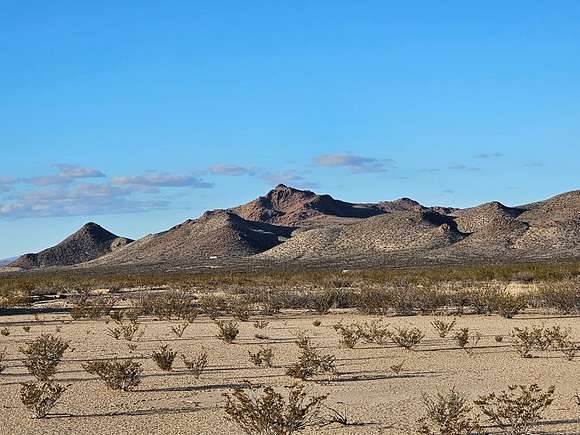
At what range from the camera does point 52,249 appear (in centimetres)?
17175

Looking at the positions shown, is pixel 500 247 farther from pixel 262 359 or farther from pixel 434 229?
pixel 262 359

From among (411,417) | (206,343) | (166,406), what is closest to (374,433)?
(411,417)

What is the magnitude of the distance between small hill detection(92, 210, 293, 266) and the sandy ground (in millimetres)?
101190

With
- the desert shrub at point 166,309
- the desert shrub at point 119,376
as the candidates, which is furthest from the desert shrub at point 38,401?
the desert shrub at point 166,309

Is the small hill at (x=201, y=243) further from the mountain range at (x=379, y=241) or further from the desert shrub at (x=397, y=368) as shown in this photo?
the desert shrub at (x=397, y=368)

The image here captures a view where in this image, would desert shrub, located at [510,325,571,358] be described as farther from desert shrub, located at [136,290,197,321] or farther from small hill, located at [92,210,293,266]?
small hill, located at [92,210,293,266]

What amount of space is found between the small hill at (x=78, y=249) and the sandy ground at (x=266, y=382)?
14241 cm

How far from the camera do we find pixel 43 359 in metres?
18.8

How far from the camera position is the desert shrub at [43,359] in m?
17.5

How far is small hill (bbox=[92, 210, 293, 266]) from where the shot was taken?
135m

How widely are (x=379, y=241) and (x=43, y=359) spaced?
102 metres

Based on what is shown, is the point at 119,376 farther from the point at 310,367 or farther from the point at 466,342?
the point at 466,342

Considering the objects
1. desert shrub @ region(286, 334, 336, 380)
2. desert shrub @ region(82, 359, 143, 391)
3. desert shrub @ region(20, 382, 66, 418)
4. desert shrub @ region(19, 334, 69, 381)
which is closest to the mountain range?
desert shrub @ region(19, 334, 69, 381)

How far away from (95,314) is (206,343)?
41.2ft
